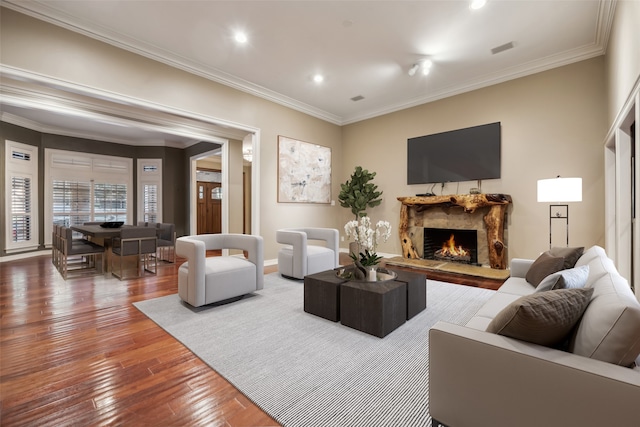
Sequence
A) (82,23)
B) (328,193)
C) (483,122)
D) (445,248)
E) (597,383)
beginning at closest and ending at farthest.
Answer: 1. (597,383)
2. (82,23)
3. (483,122)
4. (445,248)
5. (328,193)

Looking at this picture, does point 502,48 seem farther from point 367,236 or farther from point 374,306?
point 374,306

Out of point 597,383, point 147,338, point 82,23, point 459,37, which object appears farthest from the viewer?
point 459,37

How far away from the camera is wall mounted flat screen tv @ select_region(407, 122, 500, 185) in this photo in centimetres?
471

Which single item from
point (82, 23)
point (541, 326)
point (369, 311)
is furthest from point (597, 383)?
point (82, 23)

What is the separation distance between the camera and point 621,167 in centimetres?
289

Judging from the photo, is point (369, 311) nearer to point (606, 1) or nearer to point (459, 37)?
point (459, 37)

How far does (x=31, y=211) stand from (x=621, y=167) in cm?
996

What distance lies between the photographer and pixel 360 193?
6.01 meters

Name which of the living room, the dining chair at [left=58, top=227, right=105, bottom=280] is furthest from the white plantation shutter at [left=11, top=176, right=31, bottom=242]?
the dining chair at [left=58, top=227, right=105, bottom=280]

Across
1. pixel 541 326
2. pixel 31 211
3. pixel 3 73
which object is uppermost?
pixel 3 73

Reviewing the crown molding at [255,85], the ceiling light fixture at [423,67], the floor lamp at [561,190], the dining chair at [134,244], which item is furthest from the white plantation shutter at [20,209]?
the floor lamp at [561,190]

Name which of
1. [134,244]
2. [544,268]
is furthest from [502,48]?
[134,244]

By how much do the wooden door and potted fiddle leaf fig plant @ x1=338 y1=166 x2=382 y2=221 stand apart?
4.83 m

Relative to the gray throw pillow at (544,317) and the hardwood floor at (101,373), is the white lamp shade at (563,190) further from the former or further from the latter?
the hardwood floor at (101,373)
